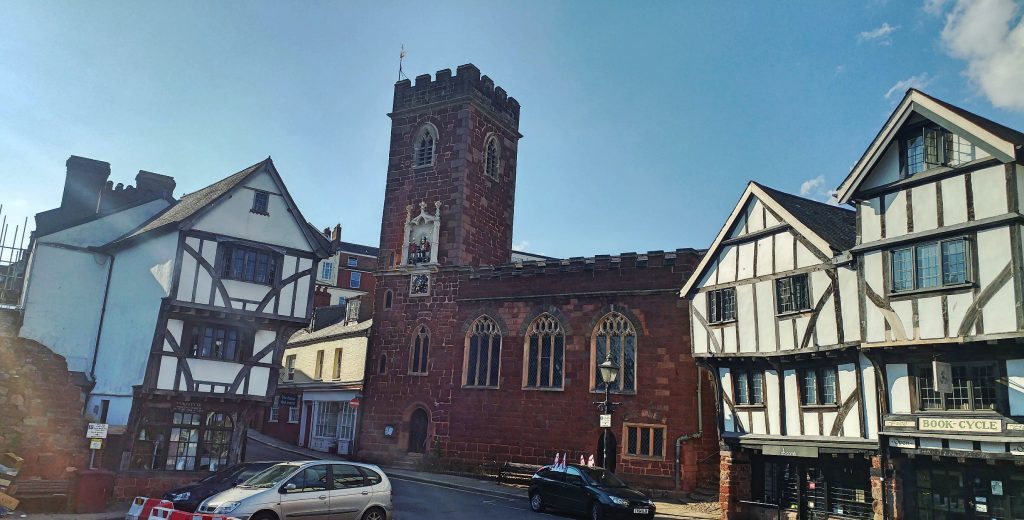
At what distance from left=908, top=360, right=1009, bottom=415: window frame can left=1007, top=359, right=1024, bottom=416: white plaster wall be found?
0.13 m

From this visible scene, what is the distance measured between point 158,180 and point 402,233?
1125 centimetres

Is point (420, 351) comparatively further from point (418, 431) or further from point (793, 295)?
point (793, 295)

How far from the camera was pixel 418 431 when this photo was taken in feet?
115

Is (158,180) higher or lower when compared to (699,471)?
higher

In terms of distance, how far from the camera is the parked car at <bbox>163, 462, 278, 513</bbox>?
14.8 m

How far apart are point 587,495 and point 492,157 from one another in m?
22.2

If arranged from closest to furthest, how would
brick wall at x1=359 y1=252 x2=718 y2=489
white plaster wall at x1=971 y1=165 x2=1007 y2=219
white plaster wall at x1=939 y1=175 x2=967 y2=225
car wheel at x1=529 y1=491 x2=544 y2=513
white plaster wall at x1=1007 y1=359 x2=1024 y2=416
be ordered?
white plaster wall at x1=1007 y1=359 x2=1024 y2=416
white plaster wall at x1=971 y1=165 x2=1007 y2=219
white plaster wall at x1=939 y1=175 x2=967 y2=225
car wheel at x1=529 y1=491 x2=544 y2=513
brick wall at x1=359 y1=252 x2=718 y2=489

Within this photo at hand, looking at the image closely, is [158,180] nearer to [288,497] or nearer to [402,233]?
[402,233]

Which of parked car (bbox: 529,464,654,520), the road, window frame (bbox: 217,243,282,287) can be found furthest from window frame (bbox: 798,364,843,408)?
window frame (bbox: 217,243,282,287)

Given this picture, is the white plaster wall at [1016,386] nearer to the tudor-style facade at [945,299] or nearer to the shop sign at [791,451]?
the tudor-style facade at [945,299]

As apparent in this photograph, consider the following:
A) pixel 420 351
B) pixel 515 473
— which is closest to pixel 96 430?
pixel 515 473

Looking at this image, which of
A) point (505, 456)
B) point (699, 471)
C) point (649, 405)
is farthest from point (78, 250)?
point (699, 471)

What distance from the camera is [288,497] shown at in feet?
47.4

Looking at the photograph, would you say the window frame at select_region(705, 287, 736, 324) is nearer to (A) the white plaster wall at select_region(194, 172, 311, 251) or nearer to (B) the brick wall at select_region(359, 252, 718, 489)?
(B) the brick wall at select_region(359, 252, 718, 489)
